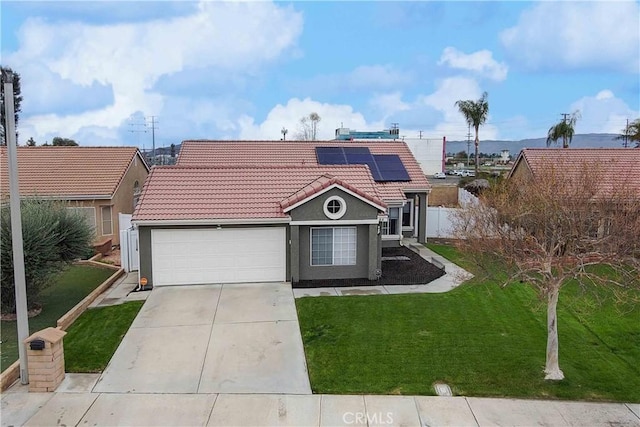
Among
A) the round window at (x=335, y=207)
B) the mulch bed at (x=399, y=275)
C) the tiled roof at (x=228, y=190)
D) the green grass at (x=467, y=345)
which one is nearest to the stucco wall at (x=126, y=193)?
the tiled roof at (x=228, y=190)

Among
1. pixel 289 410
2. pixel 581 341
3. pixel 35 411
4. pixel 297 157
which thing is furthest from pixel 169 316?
pixel 297 157

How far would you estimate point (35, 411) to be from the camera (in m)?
8.88

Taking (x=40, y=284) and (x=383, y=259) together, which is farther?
(x=383, y=259)

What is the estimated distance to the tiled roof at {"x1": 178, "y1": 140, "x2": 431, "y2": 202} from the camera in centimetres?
2422

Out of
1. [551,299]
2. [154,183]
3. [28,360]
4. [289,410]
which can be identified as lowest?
[289,410]

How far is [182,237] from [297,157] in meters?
10.8

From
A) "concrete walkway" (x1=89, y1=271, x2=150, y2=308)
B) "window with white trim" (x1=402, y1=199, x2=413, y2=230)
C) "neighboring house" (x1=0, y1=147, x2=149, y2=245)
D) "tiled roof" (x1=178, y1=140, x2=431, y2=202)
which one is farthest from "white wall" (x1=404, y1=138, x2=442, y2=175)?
"concrete walkway" (x1=89, y1=271, x2=150, y2=308)

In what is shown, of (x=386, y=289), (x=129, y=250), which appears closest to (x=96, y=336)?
(x=129, y=250)

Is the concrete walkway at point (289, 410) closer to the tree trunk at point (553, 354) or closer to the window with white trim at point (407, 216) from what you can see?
the tree trunk at point (553, 354)

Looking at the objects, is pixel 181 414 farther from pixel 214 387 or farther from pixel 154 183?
pixel 154 183

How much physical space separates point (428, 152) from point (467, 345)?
64.8 m

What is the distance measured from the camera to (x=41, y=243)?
44.1ft

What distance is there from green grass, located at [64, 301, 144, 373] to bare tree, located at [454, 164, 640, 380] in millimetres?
8501

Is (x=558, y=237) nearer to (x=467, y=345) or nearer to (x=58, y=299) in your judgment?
(x=467, y=345)
